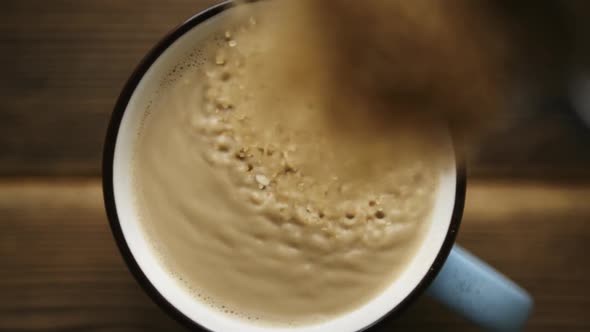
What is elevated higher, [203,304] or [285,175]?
[285,175]

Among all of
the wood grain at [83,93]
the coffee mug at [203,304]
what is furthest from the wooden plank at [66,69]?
the coffee mug at [203,304]

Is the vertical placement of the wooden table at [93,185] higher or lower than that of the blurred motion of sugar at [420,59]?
lower

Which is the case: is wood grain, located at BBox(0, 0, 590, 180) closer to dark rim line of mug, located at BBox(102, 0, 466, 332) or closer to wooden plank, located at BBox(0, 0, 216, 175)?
wooden plank, located at BBox(0, 0, 216, 175)

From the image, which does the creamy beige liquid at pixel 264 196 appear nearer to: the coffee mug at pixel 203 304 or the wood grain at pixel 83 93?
the coffee mug at pixel 203 304

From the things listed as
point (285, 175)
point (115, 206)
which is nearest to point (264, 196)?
point (285, 175)

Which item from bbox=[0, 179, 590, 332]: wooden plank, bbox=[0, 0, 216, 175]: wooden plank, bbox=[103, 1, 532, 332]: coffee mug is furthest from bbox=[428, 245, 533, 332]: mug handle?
bbox=[0, 0, 216, 175]: wooden plank

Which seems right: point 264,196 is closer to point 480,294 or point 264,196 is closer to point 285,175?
point 285,175
